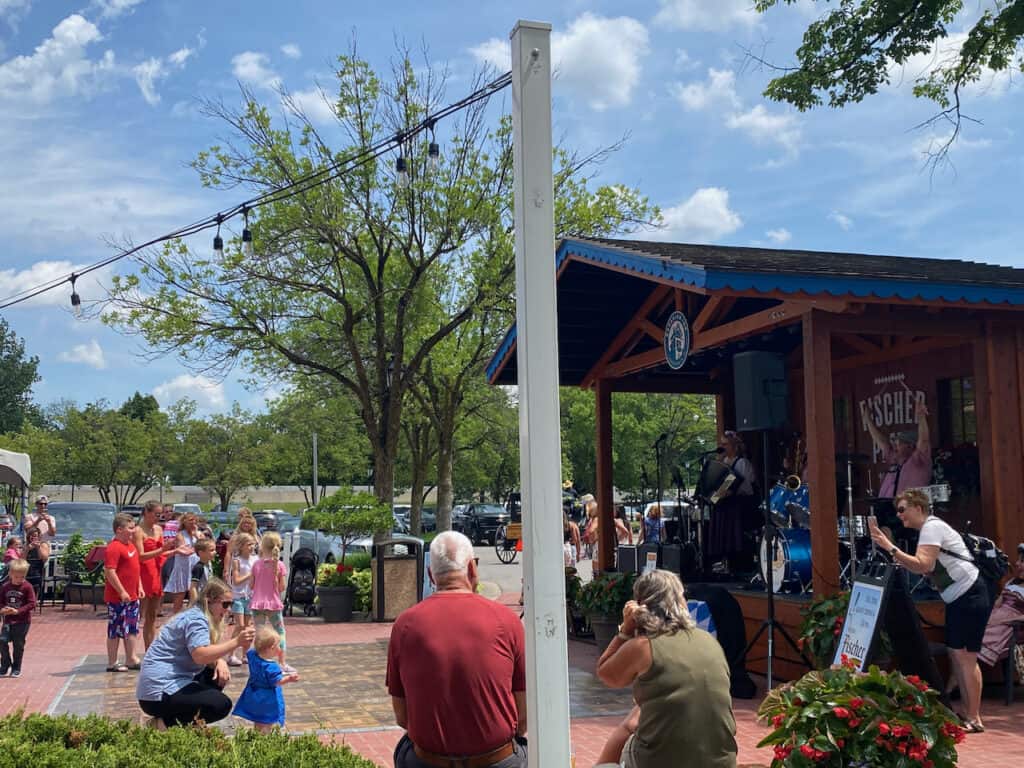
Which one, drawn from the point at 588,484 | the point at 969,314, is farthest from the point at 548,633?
the point at 588,484

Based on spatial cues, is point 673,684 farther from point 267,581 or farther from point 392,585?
point 392,585

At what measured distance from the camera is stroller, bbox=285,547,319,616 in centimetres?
1730

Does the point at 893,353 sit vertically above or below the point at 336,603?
above

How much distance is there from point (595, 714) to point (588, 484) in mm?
51168

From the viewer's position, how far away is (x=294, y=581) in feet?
56.9

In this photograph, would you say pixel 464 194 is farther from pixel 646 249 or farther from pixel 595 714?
pixel 595 714

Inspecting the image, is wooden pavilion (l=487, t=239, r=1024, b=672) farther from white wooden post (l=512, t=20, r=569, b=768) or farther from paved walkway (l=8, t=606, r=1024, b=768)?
white wooden post (l=512, t=20, r=569, b=768)

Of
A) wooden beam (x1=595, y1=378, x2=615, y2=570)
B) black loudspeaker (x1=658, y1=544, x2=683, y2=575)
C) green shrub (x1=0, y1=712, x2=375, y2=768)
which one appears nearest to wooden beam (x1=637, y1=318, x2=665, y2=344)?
wooden beam (x1=595, y1=378, x2=615, y2=570)

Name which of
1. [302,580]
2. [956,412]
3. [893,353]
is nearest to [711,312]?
[893,353]

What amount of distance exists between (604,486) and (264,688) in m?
9.22

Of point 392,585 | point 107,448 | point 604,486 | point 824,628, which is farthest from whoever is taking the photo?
point 107,448

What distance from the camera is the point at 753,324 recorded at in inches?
417

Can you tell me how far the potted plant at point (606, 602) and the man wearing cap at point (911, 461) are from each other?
302cm

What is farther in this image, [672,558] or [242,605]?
Result: [672,558]
